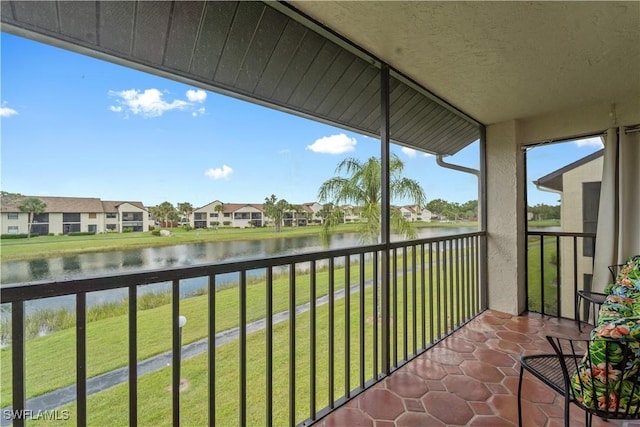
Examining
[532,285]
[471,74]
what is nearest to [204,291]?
[471,74]

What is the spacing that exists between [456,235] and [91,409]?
10.1 feet

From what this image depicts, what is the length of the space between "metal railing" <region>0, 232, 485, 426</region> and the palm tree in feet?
2.25

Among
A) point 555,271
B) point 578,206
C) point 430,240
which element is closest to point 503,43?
point 430,240

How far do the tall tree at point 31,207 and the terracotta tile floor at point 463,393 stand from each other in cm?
167

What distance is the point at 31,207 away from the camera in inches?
35.2

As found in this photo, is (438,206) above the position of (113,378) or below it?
above

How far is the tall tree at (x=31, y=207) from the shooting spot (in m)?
0.89

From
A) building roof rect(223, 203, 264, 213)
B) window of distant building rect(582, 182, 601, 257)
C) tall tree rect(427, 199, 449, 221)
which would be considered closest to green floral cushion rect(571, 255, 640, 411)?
building roof rect(223, 203, 264, 213)

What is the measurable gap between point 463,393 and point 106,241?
7.20 ft

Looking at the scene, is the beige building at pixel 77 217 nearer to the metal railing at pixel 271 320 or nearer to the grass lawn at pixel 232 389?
the metal railing at pixel 271 320

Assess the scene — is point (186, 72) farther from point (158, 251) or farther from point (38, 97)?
point (158, 251)

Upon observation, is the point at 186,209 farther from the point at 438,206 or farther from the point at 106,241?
the point at 438,206

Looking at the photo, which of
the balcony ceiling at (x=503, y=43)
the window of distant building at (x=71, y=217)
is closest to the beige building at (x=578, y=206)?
the balcony ceiling at (x=503, y=43)

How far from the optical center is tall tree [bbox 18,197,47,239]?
0.89 metres
